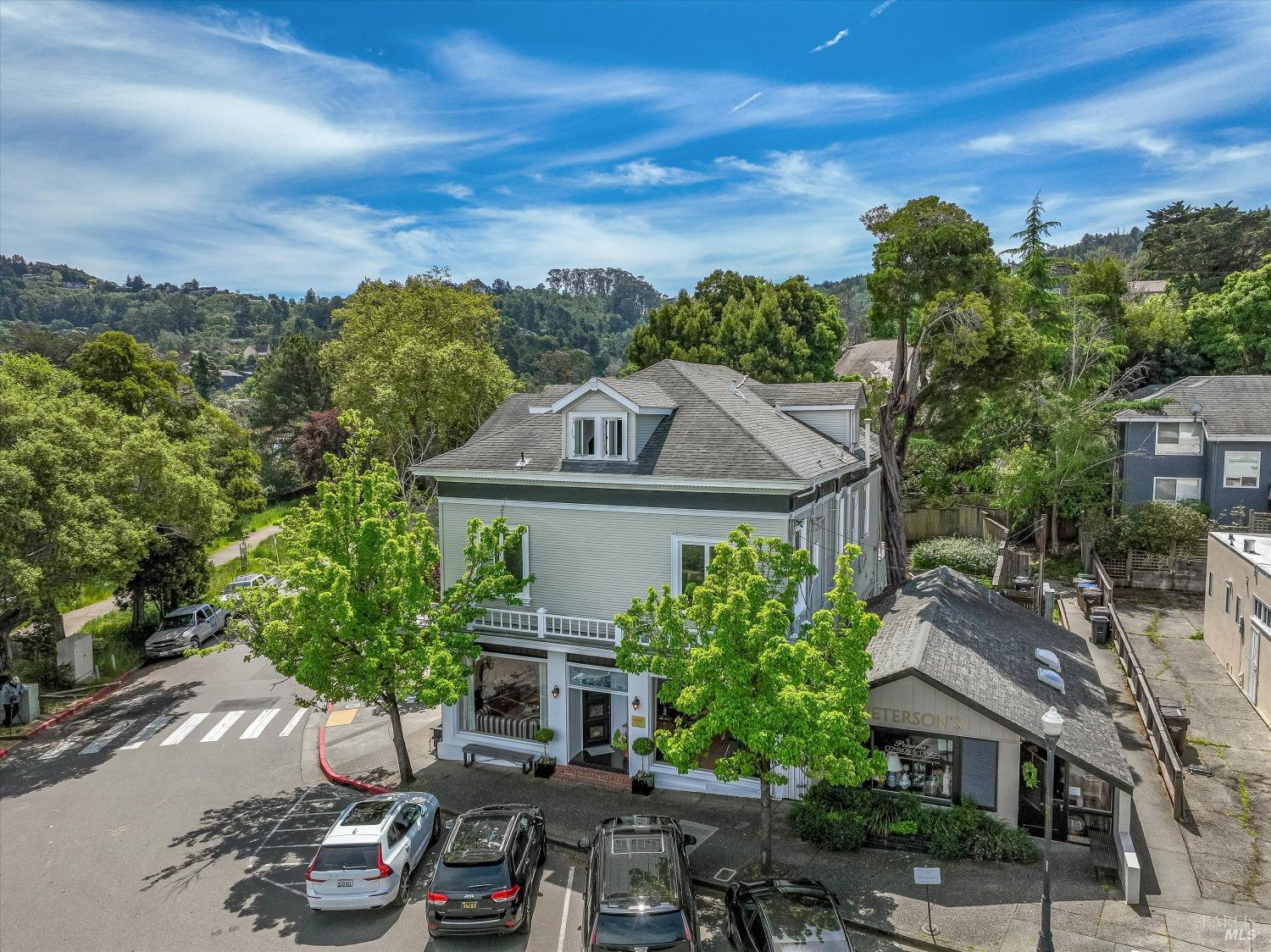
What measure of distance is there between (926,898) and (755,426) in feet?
36.8

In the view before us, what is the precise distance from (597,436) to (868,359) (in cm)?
5726

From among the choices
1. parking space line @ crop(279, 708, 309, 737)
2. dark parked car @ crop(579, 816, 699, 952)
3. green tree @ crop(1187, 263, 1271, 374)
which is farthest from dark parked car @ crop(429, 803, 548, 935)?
green tree @ crop(1187, 263, 1271, 374)

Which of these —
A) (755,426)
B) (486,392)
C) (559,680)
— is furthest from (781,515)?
(486,392)

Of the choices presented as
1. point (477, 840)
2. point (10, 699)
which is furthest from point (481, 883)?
point (10, 699)

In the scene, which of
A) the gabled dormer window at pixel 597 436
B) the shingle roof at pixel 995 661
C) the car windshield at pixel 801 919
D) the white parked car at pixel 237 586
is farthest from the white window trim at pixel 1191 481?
the white parked car at pixel 237 586

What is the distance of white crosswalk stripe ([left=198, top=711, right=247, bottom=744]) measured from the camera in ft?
75.5

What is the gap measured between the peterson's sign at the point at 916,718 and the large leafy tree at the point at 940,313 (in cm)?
1299

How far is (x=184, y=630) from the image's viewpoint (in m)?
Result: 31.4

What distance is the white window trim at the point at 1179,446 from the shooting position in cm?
3662

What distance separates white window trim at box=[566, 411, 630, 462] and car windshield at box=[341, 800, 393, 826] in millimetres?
9080

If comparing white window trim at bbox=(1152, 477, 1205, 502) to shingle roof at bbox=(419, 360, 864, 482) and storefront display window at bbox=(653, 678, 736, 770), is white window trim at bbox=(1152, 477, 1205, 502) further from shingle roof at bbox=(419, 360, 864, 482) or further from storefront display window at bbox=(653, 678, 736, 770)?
storefront display window at bbox=(653, 678, 736, 770)

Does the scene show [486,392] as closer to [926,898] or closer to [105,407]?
[105,407]

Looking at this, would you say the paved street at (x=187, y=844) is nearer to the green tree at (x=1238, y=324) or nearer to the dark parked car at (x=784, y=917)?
the dark parked car at (x=784, y=917)

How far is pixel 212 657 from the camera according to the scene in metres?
32.1
